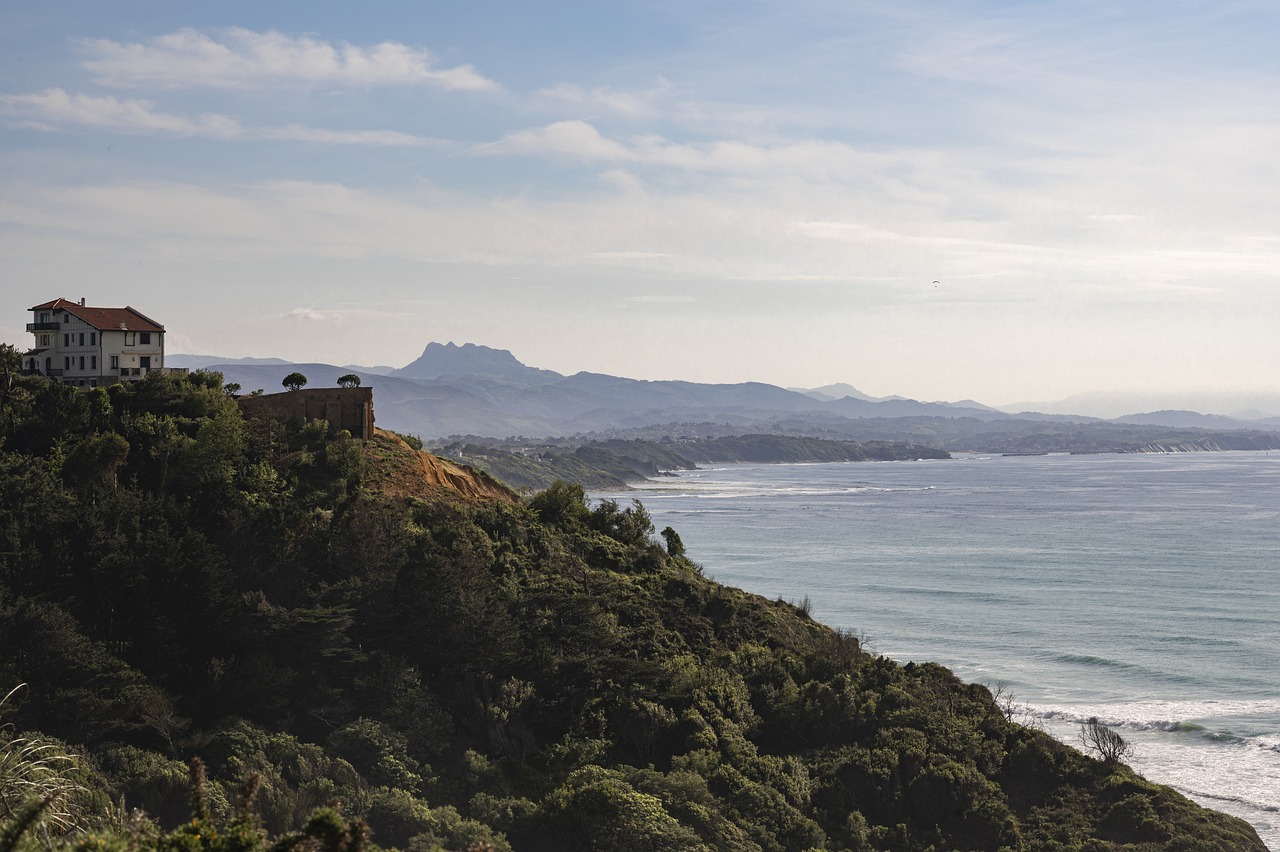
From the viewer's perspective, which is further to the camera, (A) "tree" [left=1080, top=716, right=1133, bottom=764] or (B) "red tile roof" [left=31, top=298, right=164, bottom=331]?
(B) "red tile roof" [left=31, top=298, right=164, bottom=331]

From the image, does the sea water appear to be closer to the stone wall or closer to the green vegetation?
the green vegetation

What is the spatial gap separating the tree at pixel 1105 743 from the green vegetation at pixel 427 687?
2720 millimetres

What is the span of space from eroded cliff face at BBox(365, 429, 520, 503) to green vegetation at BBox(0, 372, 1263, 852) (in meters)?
1.74

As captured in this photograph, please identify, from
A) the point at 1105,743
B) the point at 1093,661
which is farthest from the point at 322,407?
the point at 1093,661

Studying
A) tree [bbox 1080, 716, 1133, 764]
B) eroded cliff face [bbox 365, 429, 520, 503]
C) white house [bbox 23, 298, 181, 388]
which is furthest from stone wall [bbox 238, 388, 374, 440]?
tree [bbox 1080, 716, 1133, 764]

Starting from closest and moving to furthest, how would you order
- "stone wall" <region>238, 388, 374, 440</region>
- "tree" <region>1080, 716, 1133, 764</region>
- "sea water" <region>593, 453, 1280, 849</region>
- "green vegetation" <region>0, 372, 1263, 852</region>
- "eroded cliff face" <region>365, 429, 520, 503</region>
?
"green vegetation" <region>0, 372, 1263, 852</region> < "tree" <region>1080, 716, 1133, 764</region> < "sea water" <region>593, 453, 1280, 849</region> < "eroded cliff face" <region>365, 429, 520, 503</region> < "stone wall" <region>238, 388, 374, 440</region>

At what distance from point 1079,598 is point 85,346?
55.3 metres

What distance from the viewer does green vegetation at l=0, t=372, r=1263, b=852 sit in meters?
26.3

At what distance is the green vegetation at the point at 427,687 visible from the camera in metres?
26.3

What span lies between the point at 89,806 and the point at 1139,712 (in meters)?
36.6

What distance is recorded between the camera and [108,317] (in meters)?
46.7

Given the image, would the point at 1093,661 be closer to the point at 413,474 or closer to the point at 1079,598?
the point at 1079,598

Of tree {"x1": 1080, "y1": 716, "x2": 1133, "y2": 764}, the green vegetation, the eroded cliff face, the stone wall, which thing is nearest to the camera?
the green vegetation

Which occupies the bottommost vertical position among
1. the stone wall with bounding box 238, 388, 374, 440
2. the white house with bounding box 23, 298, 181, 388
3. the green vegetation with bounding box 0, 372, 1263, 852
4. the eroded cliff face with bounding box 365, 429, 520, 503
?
the green vegetation with bounding box 0, 372, 1263, 852
